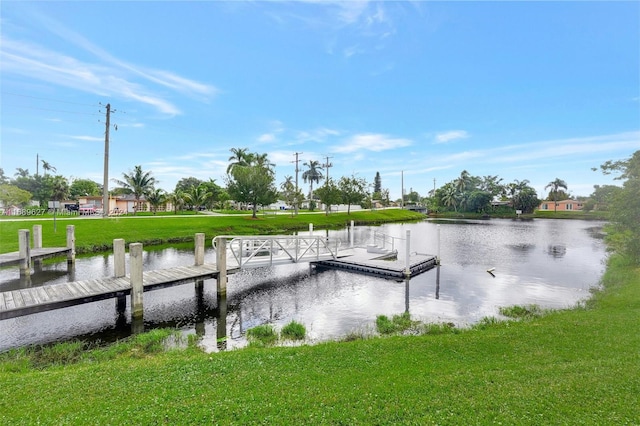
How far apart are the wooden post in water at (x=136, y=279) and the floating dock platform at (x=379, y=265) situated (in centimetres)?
1065

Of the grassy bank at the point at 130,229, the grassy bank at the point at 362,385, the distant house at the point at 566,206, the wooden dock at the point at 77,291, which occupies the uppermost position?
the distant house at the point at 566,206

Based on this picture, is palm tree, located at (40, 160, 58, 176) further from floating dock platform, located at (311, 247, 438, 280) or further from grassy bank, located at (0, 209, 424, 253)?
floating dock platform, located at (311, 247, 438, 280)

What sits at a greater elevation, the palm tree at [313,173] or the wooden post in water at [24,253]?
the palm tree at [313,173]

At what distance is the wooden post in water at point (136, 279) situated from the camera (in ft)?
35.2

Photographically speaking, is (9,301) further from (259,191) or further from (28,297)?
(259,191)

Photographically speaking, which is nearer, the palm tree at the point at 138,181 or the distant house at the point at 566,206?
the palm tree at the point at 138,181

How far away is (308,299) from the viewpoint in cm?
1360

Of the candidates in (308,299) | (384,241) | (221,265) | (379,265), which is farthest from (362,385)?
(384,241)

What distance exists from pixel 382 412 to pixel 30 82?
31.4 metres

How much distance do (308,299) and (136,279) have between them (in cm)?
666

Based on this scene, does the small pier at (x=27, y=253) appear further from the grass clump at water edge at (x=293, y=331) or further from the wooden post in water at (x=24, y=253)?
the grass clump at water edge at (x=293, y=331)

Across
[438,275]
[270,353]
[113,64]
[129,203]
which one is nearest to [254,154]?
[129,203]

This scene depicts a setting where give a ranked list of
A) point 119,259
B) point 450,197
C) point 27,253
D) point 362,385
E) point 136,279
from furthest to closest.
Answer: point 450,197 < point 27,253 < point 119,259 < point 136,279 < point 362,385

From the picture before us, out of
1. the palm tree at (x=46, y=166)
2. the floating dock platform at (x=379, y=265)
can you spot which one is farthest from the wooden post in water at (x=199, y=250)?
the palm tree at (x=46, y=166)
